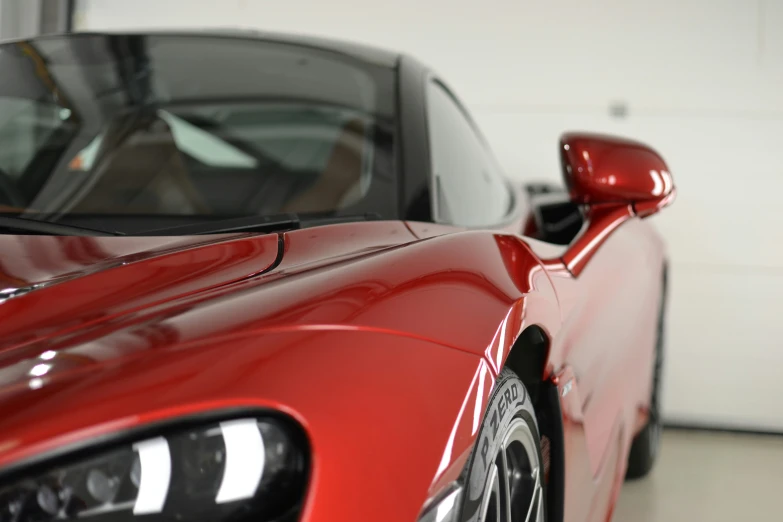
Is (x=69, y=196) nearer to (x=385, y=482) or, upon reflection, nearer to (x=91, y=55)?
A: (x=91, y=55)

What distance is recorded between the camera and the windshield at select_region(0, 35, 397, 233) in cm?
146

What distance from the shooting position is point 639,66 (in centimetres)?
335

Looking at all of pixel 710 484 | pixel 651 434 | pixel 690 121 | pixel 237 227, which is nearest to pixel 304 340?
pixel 237 227

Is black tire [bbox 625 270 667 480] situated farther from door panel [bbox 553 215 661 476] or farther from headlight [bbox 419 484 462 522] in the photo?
headlight [bbox 419 484 462 522]

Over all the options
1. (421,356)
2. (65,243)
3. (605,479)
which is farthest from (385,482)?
(605,479)

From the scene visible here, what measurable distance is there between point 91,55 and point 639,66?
2.41 m

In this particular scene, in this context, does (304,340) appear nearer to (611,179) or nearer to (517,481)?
(517,481)

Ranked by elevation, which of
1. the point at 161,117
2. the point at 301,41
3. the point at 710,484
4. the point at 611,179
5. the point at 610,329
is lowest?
the point at 710,484

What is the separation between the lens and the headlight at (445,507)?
650 mm

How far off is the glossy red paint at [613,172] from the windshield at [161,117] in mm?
383

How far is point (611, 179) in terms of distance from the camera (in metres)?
1.53

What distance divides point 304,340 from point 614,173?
1037mm

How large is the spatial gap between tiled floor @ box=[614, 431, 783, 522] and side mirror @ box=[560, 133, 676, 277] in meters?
1.02

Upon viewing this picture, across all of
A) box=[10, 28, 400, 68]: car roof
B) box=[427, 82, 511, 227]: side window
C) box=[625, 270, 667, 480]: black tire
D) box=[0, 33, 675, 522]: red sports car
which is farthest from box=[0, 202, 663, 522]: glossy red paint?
box=[625, 270, 667, 480]: black tire
